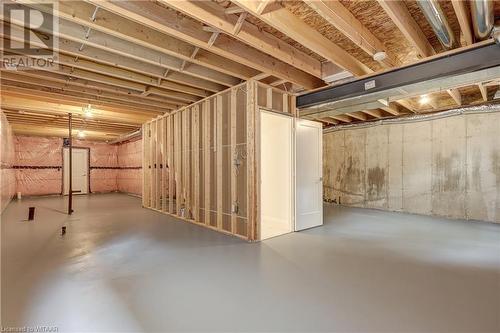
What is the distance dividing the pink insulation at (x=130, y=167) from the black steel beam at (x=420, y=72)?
8535mm

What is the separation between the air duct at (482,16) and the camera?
1.98 metres

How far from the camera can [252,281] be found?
249cm

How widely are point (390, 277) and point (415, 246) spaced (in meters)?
1.39

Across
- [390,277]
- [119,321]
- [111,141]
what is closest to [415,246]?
[390,277]

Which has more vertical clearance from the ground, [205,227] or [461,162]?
[461,162]

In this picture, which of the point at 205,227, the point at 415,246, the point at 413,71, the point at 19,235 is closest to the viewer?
the point at 413,71

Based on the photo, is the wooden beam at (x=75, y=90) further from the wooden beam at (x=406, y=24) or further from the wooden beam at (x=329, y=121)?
the wooden beam at (x=406, y=24)

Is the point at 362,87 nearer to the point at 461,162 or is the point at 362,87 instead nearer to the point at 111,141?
the point at 461,162

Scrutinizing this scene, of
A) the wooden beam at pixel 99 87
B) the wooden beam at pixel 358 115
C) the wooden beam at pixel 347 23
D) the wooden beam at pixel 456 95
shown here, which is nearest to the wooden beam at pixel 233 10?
the wooden beam at pixel 347 23

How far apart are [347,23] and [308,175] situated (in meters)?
2.82

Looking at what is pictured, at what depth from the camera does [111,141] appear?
1165 centimetres

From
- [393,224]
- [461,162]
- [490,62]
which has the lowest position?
[393,224]

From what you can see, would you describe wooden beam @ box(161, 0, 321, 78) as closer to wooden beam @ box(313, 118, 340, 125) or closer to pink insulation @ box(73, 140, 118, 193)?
wooden beam @ box(313, 118, 340, 125)

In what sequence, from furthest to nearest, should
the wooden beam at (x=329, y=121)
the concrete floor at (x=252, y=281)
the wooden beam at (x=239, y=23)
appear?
the wooden beam at (x=329, y=121) < the wooden beam at (x=239, y=23) < the concrete floor at (x=252, y=281)
